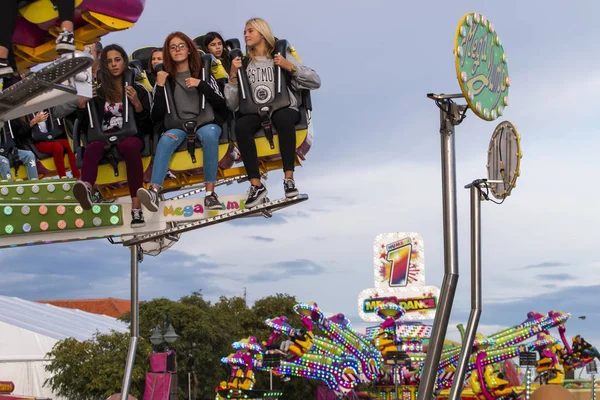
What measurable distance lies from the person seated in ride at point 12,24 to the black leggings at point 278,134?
2.25 m

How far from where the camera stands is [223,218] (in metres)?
8.43

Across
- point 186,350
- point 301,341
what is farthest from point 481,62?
point 186,350

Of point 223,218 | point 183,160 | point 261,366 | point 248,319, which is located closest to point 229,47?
point 183,160

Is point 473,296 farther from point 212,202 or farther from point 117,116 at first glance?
point 117,116

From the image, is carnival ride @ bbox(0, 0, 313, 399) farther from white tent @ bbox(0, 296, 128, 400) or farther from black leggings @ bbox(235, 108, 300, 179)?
white tent @ bbox(0, 296, 128, 400)

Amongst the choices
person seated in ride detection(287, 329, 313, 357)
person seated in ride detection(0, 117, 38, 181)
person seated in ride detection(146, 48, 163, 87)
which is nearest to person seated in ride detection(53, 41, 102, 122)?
person seated in ride detection(146, 48, 163, 87)

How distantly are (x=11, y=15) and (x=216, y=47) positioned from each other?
2.95 m

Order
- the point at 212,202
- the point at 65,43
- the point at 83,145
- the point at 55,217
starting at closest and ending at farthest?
the point at 65,43, the point at 212,202, the point at 55,217, the point at 83,145

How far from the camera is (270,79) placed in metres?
8.48

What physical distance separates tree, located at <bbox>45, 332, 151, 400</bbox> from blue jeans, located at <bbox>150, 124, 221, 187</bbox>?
76.5ft

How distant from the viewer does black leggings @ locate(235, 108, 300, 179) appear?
27.4 feet

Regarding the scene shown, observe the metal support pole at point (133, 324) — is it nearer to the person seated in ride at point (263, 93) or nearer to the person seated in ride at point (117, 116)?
the person seated in ride at point (117, 116)

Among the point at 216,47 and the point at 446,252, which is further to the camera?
the point at 216,47

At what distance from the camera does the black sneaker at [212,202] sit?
27.8ft
